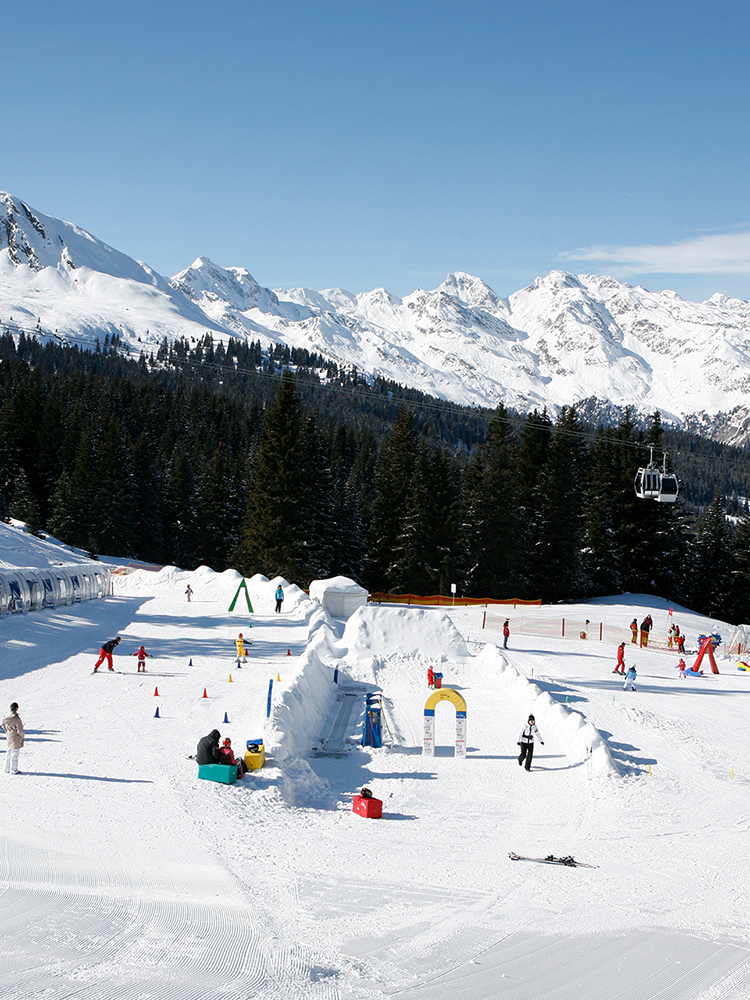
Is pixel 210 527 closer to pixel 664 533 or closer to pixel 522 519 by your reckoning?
pixel 522 519

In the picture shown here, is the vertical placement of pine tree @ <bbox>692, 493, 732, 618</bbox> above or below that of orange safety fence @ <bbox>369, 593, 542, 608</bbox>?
above

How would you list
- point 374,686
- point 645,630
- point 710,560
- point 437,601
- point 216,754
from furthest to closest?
point 710,560, point 437,601, point 645,630, point 374,686, point 216,754

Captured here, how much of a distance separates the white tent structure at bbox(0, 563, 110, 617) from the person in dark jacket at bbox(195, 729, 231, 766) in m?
19.8

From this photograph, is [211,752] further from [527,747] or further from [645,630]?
[645,630]

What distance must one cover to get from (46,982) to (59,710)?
12.1 metres

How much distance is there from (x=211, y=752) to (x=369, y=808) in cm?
310

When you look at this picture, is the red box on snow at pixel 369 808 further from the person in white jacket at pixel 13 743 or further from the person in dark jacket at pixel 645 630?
the person in dark jacket at pixel 645 630

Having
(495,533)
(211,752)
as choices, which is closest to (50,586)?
(211,752)

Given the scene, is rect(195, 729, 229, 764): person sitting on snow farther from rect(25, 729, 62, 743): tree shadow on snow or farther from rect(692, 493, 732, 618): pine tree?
rect(692, 493, 732, 618): pine tree

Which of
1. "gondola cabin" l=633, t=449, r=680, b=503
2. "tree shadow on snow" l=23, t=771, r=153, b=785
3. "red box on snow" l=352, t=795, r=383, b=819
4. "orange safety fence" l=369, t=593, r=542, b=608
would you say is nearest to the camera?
"tree shadow on snow" l=23, t=771, r=153, b=785

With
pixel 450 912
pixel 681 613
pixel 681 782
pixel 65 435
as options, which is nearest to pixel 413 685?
pixel 681 782

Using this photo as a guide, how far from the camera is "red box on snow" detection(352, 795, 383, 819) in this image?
45.6 feet

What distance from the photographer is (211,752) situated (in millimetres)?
14375

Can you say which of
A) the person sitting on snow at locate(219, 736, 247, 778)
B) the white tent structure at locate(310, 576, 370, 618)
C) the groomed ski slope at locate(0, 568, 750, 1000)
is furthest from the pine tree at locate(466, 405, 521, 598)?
the person sitting on snow at locate(219, 736, 247, 778)
